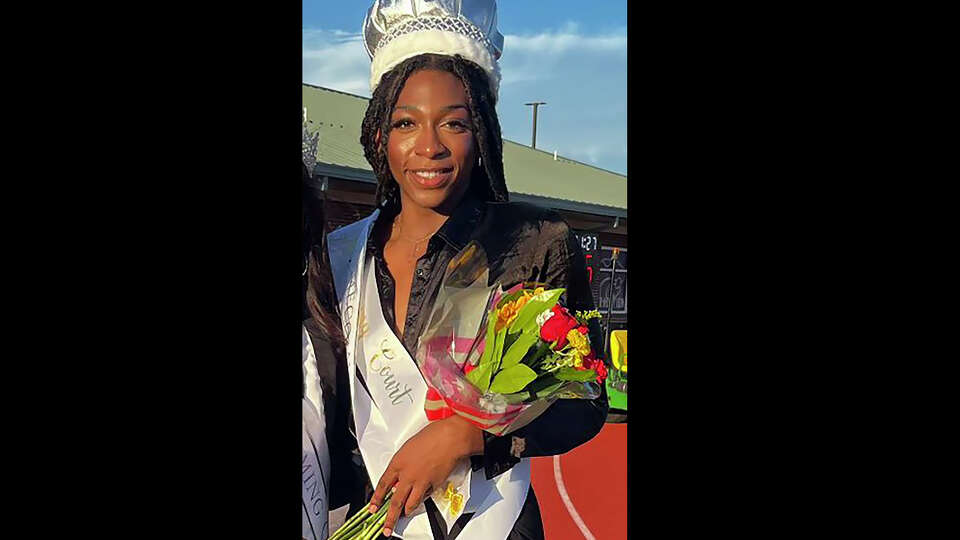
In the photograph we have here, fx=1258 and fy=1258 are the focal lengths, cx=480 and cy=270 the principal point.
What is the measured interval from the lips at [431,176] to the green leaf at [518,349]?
18.5 inches

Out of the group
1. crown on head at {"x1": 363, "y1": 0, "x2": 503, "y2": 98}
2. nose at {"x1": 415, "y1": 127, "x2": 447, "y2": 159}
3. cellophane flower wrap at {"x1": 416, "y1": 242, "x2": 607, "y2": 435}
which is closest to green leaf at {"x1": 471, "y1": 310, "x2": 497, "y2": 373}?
cellophane flower wrap at {"x1": 416, "y1": 242, "x2": 607, "y2": 435}

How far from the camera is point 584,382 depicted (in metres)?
3.37

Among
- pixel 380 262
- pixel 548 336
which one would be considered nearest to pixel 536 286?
pixel 548 336

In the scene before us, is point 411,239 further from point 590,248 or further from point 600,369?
point 600,369

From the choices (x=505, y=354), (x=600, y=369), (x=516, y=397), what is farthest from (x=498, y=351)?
(x=600, y=369)

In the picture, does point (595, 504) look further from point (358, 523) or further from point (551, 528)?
point (358, 523)

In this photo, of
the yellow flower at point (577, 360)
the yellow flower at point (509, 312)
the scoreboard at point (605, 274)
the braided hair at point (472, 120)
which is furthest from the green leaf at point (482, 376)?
the braided hair at point (472, 120)

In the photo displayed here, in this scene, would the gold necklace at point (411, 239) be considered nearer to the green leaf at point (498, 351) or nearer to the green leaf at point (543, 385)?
the green leaf at point (498, 351)

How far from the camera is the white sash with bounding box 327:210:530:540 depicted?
3.42m

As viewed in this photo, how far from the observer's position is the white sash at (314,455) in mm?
3578

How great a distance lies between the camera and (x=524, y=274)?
3.38 metres

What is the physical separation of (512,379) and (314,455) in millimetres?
663

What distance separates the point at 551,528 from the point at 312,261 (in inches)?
39.6

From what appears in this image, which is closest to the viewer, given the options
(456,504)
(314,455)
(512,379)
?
(512,379)
